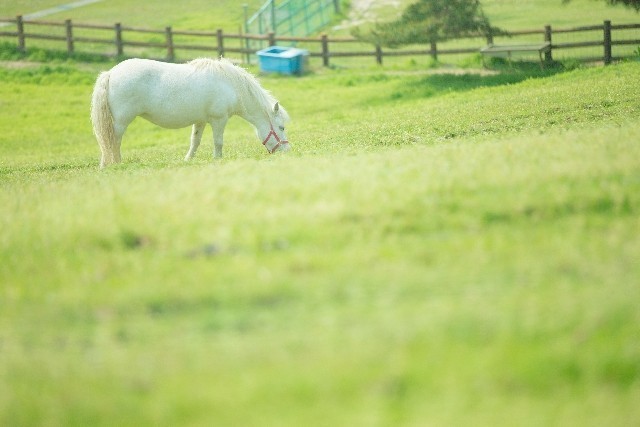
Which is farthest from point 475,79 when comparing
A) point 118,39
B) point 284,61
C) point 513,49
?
point 118,39

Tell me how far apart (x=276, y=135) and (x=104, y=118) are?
3.13 m

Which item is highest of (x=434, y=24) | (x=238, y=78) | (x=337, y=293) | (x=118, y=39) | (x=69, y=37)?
(x=69, y=37)

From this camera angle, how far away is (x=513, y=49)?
99.5 ft

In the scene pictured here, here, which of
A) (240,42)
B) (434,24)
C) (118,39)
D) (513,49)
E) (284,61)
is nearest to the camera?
(513,49)

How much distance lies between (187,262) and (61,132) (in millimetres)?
22388

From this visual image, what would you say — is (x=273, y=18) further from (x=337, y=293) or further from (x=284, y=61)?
(x=337, y=293)

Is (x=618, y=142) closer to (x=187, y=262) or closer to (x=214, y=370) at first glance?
(x=187, y=262)

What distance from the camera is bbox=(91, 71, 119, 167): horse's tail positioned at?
16.5m

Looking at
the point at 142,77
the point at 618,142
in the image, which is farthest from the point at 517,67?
the point at 618,142

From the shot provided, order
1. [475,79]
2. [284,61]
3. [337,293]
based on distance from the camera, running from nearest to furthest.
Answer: [337,293] < [475,79] < [284,61]

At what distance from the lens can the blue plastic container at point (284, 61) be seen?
35.8 meters

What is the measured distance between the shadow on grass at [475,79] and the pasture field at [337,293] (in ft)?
54.4

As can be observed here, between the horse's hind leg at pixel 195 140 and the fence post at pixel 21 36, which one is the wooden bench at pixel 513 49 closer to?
the horse's hind leg at pixel 195 140

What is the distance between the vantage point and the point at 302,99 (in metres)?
31.3
